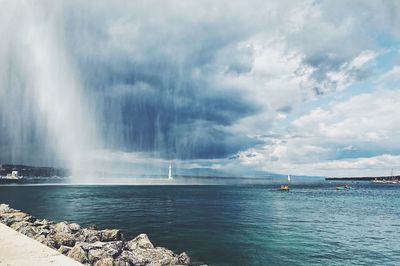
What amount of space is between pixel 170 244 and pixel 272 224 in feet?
83.2

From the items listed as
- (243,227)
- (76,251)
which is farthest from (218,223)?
(76,251)

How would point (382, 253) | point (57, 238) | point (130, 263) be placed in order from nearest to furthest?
point (130, 263) < point (57, 238) < point (382, 253)

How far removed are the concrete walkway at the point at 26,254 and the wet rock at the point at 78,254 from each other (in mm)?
727

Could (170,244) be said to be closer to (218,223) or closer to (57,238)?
(57,238)

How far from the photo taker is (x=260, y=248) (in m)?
38.2

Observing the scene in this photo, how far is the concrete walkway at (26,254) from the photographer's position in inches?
842

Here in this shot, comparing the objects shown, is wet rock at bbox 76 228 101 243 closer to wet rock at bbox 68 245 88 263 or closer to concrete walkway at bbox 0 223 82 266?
concrete walkway at bbox 0 223 82 266

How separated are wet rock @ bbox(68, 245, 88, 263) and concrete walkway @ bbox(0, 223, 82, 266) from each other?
727mm

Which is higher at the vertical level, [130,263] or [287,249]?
[130,263]

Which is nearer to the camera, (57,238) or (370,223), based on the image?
(57,238)

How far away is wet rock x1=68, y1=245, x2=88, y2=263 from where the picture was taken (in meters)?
23.2

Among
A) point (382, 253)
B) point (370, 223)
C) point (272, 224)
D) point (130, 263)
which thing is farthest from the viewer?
point (370, 223)

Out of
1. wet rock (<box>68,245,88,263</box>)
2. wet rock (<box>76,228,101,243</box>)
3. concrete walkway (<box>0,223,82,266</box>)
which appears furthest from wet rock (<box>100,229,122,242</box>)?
wet rock (<box>68,245,88,263</box>)

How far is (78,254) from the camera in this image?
77.1 ft
